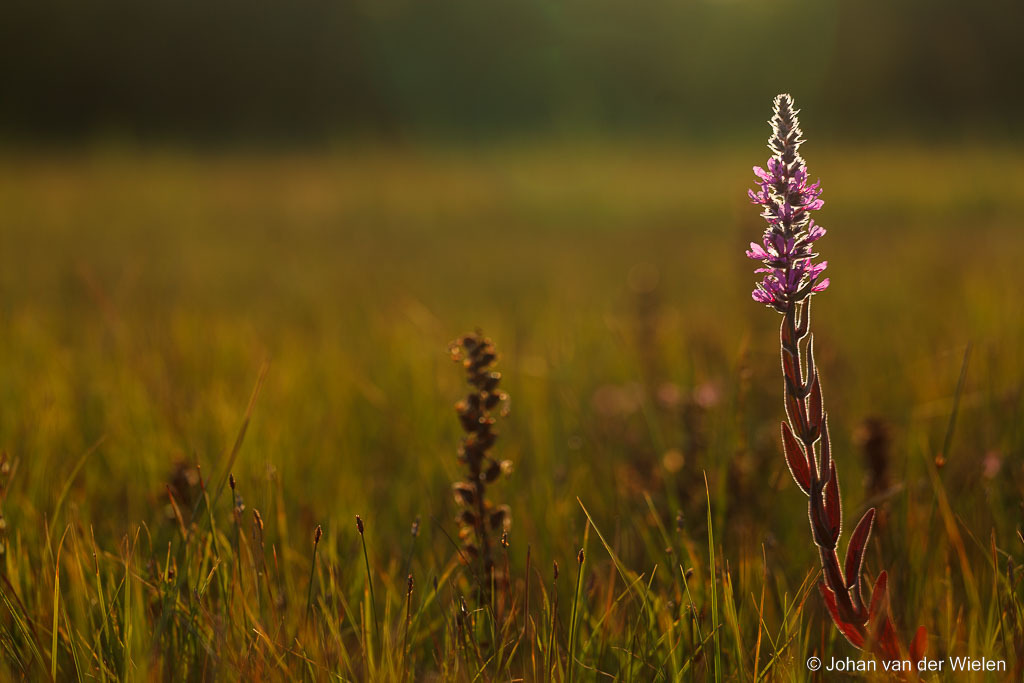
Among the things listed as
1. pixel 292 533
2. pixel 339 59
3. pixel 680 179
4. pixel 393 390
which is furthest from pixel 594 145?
pixel 292 533

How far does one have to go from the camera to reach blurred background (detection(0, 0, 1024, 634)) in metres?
1.77

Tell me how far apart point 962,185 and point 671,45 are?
597 inches

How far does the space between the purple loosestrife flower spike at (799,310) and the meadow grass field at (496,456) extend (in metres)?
0.16

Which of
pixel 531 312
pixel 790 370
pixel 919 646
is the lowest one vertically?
pixel 919 646

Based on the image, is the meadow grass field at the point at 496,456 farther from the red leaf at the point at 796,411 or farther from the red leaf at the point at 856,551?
the red leaf at the point at 796,411

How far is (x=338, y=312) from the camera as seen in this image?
4027mm

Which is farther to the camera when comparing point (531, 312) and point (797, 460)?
point (531, 312)

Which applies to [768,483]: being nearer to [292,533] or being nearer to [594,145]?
[292,533]

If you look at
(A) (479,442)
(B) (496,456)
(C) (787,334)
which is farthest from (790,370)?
(B) (496,456)

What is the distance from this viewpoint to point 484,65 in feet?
75.0

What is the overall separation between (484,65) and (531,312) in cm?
2053

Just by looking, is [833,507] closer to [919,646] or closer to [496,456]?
[919,646]

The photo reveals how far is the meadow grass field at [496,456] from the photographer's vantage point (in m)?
1.11

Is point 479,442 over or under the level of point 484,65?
under
